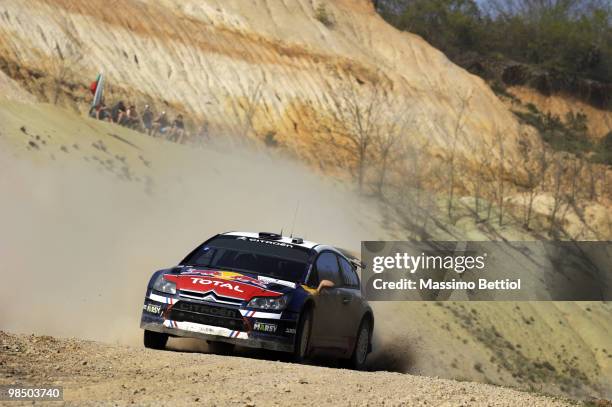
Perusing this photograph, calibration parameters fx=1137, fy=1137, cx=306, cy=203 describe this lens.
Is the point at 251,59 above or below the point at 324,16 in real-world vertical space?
below

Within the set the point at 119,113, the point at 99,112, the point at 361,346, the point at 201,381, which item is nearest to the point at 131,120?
the point at 119,113

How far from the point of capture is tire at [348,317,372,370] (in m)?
13.3

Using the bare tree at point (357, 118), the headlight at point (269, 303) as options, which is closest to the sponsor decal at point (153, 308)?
the headlight at point (269, 303)

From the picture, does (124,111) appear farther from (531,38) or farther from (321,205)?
(531,38)

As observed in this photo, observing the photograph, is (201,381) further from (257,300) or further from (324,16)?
(324,16)

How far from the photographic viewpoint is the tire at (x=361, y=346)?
13.3 metres

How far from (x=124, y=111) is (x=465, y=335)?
1373 cm

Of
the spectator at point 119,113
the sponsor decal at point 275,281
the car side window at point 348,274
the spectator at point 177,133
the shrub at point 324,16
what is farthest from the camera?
the shrub at point 324,16

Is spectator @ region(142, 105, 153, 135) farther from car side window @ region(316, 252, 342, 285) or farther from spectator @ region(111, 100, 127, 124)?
car side window @ region(316, 252, 342, 285)

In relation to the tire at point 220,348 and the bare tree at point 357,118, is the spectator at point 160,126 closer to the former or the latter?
the bare tree at point 357,118

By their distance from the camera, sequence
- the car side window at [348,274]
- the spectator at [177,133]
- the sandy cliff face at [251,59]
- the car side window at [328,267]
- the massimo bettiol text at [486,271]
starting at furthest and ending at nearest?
the sandy cliff face at [251,59] → the spectator at [177,133] → the massimo bettiol text at [486,271] → the car side window at [348,274] → the car side window at [328,267]

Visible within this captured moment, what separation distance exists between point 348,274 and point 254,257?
153 centimetres

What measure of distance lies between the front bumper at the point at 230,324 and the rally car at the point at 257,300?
10 mm

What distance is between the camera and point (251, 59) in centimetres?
4697
